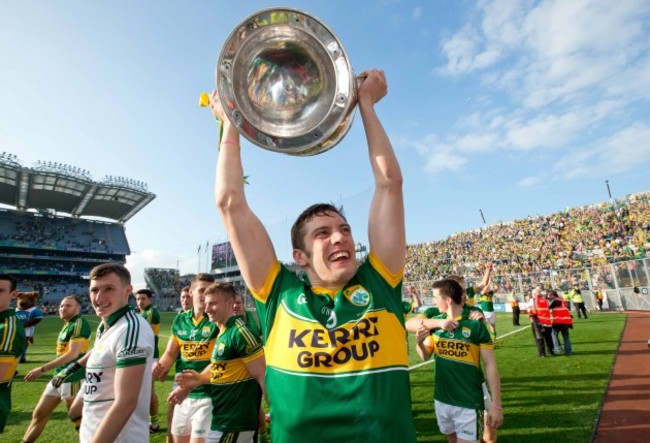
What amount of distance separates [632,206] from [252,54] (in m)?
40.4

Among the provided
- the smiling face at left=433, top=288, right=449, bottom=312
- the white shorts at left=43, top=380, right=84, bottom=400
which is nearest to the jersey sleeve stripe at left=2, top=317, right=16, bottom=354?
the white shorts at left=43, top=380, right=84, bottom=400

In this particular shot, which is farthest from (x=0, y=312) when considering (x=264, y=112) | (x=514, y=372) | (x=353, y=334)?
(x=514, y=372)

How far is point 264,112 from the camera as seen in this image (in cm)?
203

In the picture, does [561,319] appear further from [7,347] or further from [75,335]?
[7,347]

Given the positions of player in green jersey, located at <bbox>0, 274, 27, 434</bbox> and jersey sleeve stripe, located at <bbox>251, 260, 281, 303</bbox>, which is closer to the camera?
jersey sleeve stripe, located at <bbox>251, 260, 281, 303</bbox>

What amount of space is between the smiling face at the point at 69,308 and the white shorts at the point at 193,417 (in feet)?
13.1

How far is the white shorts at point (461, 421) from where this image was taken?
3.93m

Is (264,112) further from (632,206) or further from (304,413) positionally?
(632,206)

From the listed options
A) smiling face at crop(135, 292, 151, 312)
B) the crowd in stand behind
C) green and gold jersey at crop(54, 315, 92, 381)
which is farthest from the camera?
the crowd in stand behind

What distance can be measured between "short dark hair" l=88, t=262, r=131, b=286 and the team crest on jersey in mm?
2609

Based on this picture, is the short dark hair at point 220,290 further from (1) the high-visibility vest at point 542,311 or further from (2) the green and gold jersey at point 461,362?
(1) the high-visibility vest at point 542,311

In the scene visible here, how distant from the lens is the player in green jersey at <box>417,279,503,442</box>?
3.95 metres

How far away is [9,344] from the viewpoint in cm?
411

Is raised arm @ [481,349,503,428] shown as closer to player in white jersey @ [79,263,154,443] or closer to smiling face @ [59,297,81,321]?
player in white jersey @ [79,263,154,443]
